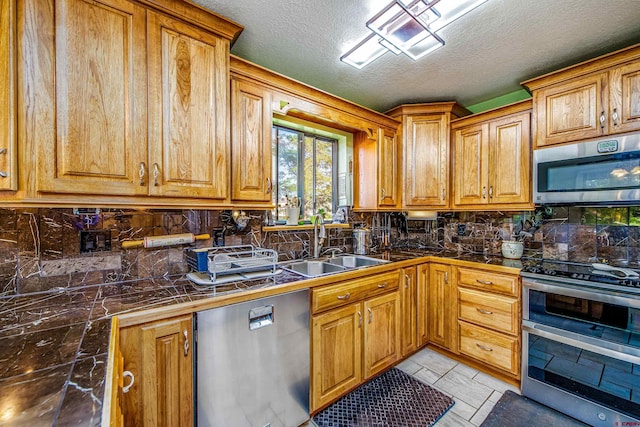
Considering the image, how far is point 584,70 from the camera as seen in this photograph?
1.87 metres

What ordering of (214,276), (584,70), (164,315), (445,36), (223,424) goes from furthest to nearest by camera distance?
(584,70) < (445,36) < (214,276) < (223,424) < (164,315)

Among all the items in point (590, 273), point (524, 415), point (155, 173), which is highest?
point (155, 173)

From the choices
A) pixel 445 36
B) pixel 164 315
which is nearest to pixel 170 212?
pixel 164 315

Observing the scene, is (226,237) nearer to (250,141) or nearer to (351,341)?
(250,141)

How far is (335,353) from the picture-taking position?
176 cm

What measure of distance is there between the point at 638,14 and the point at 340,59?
1727 millimetres

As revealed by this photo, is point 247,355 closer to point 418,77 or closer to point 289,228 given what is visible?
point 289,228

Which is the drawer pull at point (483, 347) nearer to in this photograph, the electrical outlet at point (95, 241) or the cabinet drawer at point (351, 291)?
the cabinet drawer at point (351, 291)

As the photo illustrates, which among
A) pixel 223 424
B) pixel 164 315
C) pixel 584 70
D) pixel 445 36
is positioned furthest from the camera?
pixel 584 70

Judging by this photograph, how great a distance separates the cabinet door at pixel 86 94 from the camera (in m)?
1.09

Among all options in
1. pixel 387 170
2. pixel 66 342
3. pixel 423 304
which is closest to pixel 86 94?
pixel 66 342

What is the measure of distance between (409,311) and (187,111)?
2.23m

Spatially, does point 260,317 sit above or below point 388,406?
above

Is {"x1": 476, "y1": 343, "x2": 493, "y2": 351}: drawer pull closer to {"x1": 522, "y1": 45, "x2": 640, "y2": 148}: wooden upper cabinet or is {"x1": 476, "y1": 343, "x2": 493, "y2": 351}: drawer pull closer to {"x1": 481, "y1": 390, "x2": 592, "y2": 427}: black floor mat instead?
{"x1": 481, "y1": 390, "x2": 592, "y2": 427}: black floor mat
